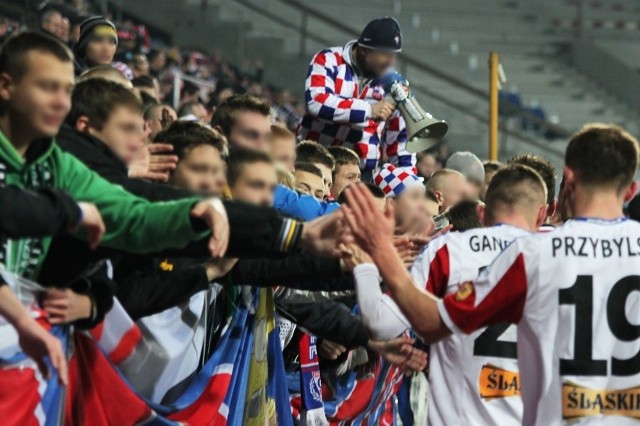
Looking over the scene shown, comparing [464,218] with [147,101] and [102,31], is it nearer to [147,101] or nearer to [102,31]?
[147,101]

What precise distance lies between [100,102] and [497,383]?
2.07 m

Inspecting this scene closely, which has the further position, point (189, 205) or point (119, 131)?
point (119, 131)

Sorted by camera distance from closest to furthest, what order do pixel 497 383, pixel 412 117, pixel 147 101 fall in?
1. pixel 497 383
2. pixel 147 101
3. pixel 412 117

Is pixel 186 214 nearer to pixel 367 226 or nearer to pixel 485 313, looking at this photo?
pixel 367 226

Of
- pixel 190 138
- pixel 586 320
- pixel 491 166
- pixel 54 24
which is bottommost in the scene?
pixel 586 320

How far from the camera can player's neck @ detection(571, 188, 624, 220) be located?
491cm

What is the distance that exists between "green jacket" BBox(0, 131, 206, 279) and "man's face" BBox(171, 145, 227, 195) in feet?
2.68

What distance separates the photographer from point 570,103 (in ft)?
80.2

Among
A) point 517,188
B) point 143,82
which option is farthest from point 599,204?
point 143,82

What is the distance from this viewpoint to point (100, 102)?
5359 mm

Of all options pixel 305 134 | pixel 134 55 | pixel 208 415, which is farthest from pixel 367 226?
pixel 134 55

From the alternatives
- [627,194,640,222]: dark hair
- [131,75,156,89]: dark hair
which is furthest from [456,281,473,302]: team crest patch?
[131,75,156,89]: dark hair

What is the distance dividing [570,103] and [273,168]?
19.5 metres

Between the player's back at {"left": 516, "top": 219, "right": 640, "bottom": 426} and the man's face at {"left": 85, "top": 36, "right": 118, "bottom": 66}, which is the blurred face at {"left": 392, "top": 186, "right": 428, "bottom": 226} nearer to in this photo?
the player's back at {"left": 516, "top": 219, "right": 640, "bottom": 426}
